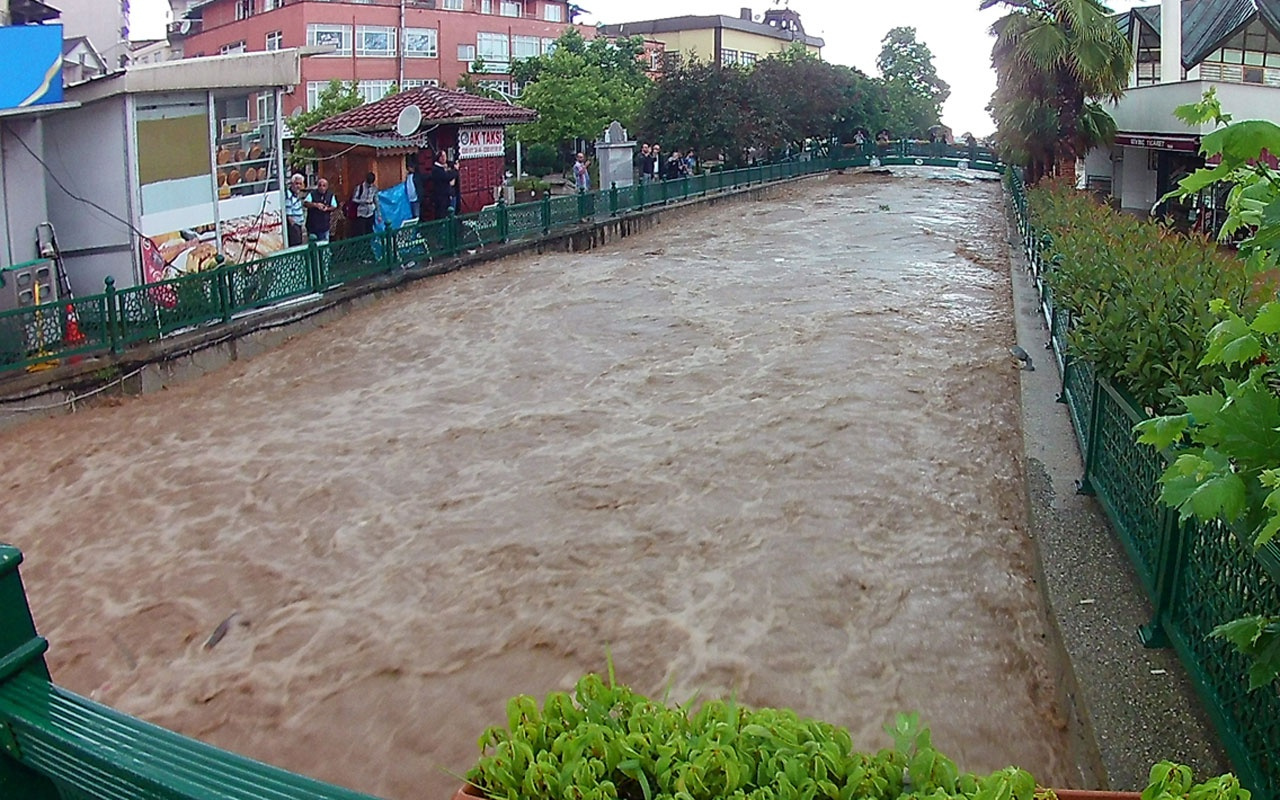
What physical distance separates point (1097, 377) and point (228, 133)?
11698mm

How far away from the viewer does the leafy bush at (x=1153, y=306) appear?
5.82 metres

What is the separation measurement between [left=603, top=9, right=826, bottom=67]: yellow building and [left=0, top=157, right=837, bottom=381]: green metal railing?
4511 cm

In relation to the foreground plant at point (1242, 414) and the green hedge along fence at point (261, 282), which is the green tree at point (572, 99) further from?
the foreground plant at point (1242, 414)

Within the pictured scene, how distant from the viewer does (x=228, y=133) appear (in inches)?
570

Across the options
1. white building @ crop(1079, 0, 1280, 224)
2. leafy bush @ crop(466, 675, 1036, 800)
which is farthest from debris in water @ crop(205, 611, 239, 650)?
white building @ crop(1079, 0, 1280, 224)

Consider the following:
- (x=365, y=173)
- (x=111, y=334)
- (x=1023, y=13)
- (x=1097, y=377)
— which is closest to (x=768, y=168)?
(x=1023, y=13)

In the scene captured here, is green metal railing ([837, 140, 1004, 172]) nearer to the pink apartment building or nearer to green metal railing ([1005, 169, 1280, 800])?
the pink apartment building

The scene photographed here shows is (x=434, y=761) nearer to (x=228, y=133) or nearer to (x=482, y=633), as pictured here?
(x=482, y=633)

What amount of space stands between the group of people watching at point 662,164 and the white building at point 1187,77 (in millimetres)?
11740

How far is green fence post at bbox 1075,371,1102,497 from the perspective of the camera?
22.9 ft

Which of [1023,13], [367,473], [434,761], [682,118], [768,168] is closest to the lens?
[434,761]

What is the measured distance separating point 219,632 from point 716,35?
206ft

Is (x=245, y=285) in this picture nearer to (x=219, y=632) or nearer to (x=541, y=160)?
(x=219, y=632)

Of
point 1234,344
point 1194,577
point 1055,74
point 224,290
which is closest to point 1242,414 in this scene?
point 1234,344
